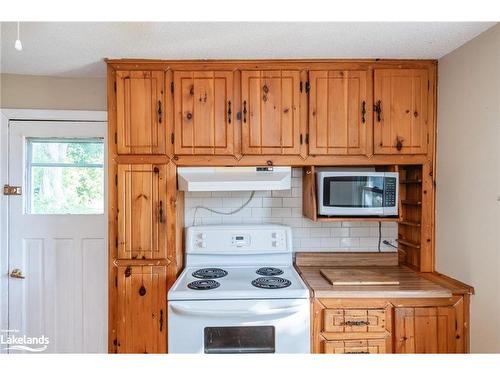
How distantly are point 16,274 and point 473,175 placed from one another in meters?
3.16

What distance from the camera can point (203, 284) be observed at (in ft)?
5.72

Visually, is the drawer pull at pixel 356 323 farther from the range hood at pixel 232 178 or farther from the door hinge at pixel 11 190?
the door hinge at pixel 11 190

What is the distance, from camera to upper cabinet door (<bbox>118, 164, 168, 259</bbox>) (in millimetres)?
1841

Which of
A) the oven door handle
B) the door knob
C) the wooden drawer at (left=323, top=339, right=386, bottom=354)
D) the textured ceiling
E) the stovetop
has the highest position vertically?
the textured ceiling

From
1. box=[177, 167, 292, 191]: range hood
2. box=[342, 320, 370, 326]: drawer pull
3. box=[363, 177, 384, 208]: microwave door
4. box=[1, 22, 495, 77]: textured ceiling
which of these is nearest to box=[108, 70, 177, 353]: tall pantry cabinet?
box=[177, 167, 292, 191]: range hood

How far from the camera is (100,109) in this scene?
86.4 inches

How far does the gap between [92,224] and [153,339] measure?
100 centimetres

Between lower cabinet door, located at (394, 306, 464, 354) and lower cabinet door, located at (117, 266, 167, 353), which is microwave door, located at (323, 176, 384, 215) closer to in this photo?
lower cabinet door, located at (394, 306, 464, 354)

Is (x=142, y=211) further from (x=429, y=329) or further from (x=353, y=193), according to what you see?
(x=429, y=329)

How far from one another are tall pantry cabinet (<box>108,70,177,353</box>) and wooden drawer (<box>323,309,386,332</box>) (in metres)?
1.01

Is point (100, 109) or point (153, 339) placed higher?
point (100, 109)
